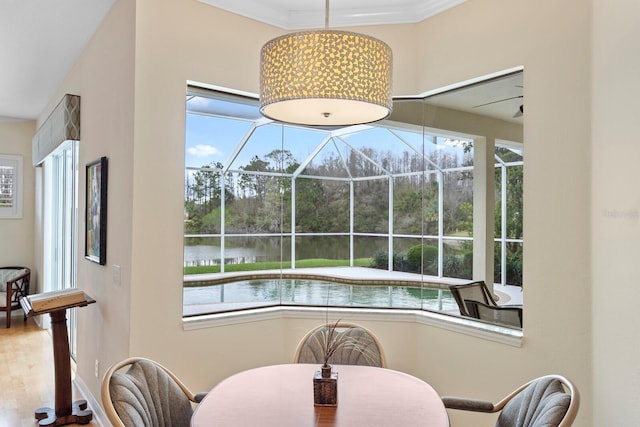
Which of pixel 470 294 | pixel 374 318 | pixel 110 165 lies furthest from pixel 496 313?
pixel 110 165

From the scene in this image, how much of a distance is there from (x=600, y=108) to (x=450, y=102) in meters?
1.01

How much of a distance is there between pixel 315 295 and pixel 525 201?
1.55 m

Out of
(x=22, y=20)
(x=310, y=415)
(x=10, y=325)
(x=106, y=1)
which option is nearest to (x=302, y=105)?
(x=310, y=415)

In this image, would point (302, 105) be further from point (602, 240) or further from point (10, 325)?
point (10, 325)

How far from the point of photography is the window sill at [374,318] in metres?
2.70

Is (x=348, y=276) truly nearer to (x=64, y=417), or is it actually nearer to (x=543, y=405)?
(x=543, y=405)

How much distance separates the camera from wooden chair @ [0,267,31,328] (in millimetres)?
6254

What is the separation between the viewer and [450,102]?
309 centimetres

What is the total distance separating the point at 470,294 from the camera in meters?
2.95

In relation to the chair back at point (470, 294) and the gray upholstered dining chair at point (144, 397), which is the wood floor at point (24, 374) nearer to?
the gray upholstered dining chair at point (144, 397)

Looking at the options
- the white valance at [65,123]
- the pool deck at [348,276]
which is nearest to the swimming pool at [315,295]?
the pool deck at [348,276]

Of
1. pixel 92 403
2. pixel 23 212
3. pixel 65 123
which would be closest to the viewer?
pixel 92 403

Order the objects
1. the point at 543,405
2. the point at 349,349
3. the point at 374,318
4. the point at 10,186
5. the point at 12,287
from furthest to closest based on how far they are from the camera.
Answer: the point at 10,186, the point at 12,287, the point at 374,318, the point at 349,349, the point at 543,405

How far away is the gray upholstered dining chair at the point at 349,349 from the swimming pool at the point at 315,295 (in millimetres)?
570
